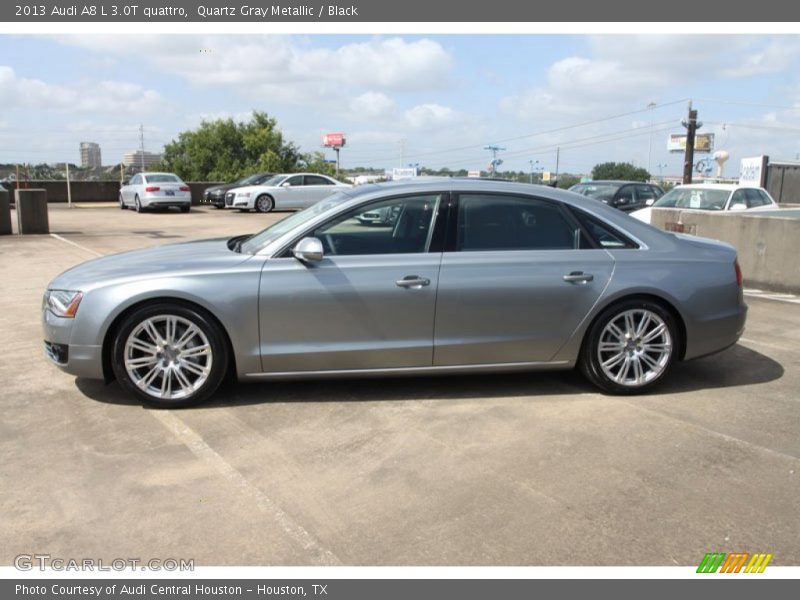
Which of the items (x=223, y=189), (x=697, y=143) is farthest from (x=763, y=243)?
(x=697, y=143)

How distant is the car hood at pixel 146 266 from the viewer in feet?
15.0

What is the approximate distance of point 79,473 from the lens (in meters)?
3.71

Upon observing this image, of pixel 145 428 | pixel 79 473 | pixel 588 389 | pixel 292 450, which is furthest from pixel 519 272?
pixel 79 473

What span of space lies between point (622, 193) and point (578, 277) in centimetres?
1316

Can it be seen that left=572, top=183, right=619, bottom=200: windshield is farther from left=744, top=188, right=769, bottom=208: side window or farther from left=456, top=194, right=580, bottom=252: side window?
left=456, top=194, right=580, bottom=252: side window

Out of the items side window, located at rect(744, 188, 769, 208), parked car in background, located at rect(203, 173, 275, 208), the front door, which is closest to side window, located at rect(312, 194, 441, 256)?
the front door

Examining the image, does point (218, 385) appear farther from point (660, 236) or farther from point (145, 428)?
point (660, 236)

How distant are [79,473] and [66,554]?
2.66 feet

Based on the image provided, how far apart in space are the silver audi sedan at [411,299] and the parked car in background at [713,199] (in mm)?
8969

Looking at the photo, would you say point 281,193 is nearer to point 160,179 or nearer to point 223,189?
point 223,189

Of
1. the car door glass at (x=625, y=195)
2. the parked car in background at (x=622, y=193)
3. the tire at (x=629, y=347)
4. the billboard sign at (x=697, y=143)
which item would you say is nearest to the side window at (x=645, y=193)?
the parked car in background at (x=622, y=193)

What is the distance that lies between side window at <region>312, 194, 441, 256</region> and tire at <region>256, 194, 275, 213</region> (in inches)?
834

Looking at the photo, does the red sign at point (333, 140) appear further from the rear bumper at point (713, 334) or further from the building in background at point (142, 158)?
the rear bumper at point (713, 334)

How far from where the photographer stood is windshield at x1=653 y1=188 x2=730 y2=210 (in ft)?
44.5
